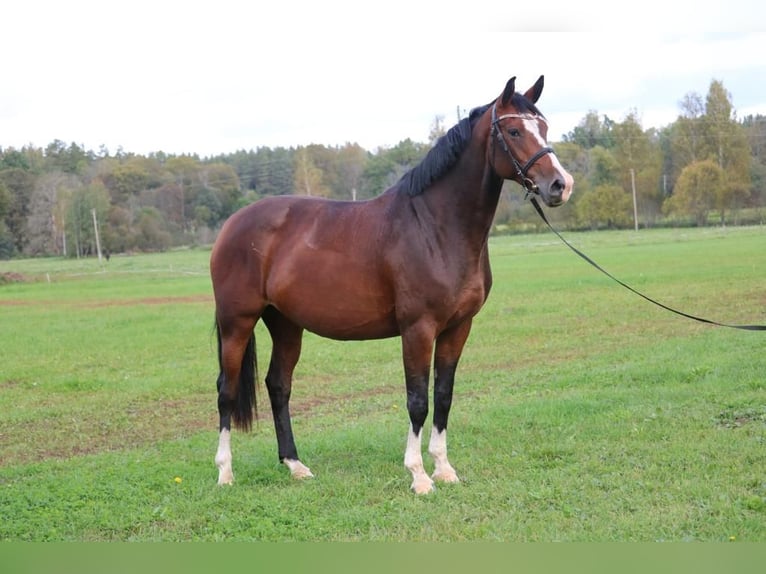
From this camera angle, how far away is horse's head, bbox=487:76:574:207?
4512 millimetres

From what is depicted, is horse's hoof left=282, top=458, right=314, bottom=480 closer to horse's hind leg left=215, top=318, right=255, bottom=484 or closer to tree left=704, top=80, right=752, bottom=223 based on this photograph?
horse's hind leg left=215, top=318, right=255, bottom=484

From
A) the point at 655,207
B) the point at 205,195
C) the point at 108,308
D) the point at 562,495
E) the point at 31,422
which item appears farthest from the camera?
the point at 655,207

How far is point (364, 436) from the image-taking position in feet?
21.2

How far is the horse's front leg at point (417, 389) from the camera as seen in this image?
5004mm

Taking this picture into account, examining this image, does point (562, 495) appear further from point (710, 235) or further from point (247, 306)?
point (710, 235)

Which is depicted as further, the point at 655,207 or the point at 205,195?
the point at 655,207

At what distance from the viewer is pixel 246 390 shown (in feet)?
19.5

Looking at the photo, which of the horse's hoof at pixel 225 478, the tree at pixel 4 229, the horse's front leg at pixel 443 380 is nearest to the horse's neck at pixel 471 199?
the horse's front leg at pixel 443 380

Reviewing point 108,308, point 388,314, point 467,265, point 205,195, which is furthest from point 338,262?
point 205,195

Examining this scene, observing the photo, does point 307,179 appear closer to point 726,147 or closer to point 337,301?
point 726,147

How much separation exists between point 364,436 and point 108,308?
17457 mm

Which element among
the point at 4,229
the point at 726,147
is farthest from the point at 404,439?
the point at 726,147

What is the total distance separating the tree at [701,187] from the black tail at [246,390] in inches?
2248

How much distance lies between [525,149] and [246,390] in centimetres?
292
